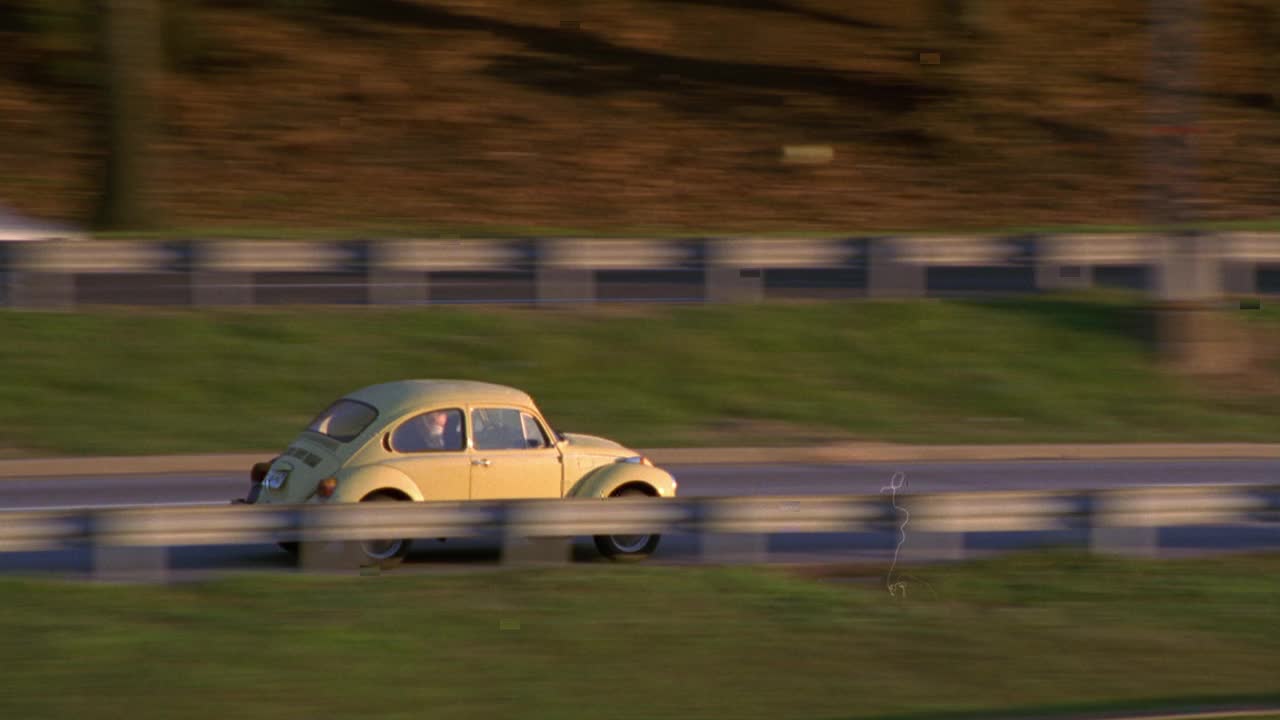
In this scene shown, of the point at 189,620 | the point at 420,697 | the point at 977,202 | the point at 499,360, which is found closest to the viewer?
the point at 420,697

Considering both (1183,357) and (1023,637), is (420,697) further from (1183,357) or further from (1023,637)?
(1183,357)

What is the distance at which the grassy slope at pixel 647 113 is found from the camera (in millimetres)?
31406

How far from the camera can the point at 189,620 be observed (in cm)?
988

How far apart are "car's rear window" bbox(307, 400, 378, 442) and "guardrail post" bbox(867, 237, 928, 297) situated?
11.2 metres

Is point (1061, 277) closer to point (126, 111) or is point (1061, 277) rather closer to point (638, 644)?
point (126, 111)

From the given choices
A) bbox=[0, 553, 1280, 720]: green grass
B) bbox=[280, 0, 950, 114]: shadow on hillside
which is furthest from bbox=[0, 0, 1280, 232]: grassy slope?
bbox=[0, 553, 1280, 720]: green grass

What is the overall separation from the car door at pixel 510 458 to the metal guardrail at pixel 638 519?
62 cm

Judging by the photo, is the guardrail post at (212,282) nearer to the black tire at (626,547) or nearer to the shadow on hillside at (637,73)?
the black tire at (626,547)

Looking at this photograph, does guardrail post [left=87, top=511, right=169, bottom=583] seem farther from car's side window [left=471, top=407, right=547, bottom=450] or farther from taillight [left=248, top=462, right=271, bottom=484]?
car's side window [left=471, top=407, right=547, bottom=450]

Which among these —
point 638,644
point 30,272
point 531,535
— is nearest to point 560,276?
point 30,272

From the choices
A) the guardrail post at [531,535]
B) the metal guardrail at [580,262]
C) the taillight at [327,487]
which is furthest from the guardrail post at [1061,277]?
the taillight at [327,487]

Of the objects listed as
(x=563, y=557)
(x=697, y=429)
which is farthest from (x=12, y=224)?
(x=563, y=557)

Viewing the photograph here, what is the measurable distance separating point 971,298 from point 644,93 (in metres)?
15.7

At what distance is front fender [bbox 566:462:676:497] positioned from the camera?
484 inches
